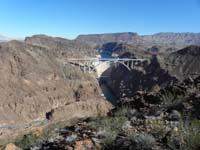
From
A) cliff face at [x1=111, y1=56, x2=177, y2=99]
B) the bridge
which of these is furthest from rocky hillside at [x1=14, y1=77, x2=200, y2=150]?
the bridge

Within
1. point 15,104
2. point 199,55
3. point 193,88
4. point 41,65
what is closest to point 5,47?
point 41,65

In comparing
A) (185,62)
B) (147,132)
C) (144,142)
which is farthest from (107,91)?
(144,142)

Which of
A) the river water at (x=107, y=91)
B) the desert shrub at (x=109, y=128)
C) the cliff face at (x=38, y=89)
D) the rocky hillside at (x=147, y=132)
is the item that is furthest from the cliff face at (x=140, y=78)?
the desert shrub at (x=109, y=128)

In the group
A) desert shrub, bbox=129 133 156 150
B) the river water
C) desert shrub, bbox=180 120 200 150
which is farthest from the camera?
the river water

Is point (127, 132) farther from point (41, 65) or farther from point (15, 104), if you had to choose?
point (41, 65)

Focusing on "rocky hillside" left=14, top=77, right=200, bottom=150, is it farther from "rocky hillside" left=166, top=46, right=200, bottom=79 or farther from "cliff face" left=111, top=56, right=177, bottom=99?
"rocky hillside" left=166, top=46, right=200, bottom=79

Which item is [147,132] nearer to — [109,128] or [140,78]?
[109,128]

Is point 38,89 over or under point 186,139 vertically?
under
